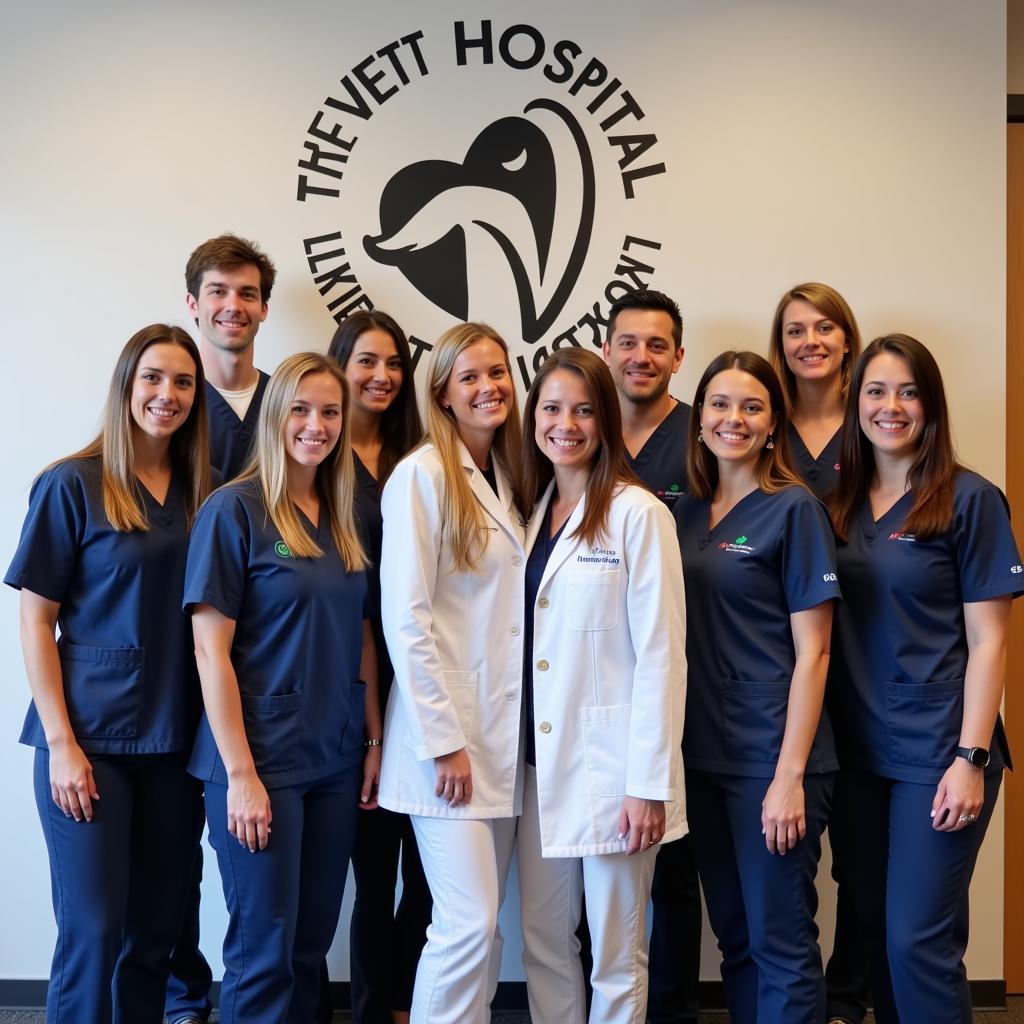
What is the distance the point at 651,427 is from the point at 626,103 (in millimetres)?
962

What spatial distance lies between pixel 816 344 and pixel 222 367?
5.17 ft

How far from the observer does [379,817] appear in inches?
90.4

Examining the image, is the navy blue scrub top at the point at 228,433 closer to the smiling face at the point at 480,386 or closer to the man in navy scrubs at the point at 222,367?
the man in navy scrubs at the point at 222,367

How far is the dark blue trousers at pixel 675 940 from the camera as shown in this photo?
95.4 inches

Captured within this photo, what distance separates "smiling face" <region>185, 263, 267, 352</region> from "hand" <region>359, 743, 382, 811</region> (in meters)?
1.13

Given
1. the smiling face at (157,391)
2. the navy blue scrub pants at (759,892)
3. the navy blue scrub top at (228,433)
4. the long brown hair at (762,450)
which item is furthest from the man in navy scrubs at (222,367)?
the navy blue scrub pants at (759,892)

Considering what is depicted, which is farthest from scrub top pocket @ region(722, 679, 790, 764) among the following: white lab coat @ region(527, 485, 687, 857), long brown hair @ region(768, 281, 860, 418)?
long brown hair @ region(768, 281, 860, 418)

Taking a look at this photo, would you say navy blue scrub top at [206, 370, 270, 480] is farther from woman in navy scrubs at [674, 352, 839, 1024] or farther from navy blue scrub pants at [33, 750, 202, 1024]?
woman in navy scrubs at [674, 352, 839, 1024]

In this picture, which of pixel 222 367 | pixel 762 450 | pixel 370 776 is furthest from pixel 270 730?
pixel 762 450

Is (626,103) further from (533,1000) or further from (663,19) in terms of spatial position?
(533,1000)

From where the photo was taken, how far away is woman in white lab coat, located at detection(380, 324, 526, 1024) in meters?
1.91

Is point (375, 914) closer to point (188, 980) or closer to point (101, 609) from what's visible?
point (188, 980)

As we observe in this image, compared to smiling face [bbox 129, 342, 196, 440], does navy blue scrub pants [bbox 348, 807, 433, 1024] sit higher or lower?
lower

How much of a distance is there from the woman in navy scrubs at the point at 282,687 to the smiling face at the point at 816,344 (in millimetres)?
1230
